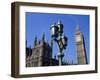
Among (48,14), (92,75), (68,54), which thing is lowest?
(92,75)

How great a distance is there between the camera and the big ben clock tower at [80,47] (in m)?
2.01

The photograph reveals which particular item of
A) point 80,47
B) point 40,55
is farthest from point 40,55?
point 80,47

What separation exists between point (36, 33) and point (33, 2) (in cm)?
23

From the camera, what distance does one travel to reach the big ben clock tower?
2.01m

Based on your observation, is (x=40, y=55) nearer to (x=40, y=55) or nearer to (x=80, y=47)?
(x=40, y=55)

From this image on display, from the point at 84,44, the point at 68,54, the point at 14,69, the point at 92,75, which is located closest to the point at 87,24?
the point at 84,44

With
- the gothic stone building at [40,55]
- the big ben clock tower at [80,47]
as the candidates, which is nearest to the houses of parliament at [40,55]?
the gothic stone building at [40,55]

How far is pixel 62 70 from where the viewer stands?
6.38 feet

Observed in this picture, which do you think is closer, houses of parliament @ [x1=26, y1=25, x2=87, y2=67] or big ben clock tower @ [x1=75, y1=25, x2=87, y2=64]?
houses of parliament @ [x1=26, y1=25, x2=87, y2=67]

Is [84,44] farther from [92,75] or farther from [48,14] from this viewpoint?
[48,14]

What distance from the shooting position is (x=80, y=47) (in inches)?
79.6

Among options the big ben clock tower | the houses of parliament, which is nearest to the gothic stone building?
the houses of parliament

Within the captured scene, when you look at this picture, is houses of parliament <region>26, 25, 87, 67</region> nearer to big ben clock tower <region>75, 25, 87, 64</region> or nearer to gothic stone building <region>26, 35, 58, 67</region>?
gothic stone building <region>26, 35, 58, 67</region>

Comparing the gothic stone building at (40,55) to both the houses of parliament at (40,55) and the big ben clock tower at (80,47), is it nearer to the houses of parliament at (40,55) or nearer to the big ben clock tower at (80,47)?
the houses of parliament at (40,55)
